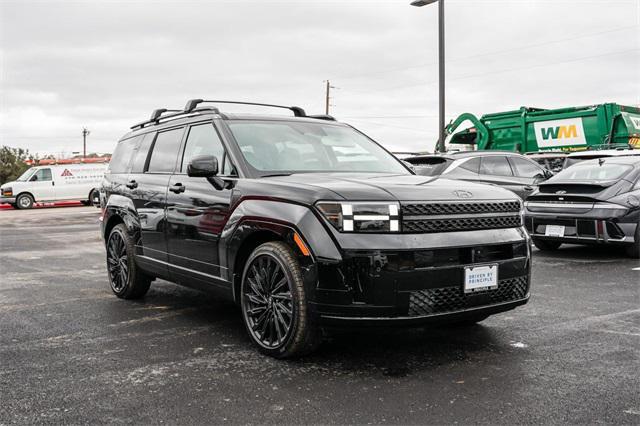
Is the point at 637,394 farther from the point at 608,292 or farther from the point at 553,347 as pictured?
the point at 608,292

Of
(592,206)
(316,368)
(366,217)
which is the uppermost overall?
(366,217)

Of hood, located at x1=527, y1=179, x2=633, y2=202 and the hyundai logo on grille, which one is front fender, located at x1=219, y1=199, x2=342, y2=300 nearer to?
the hyundai logo on grille

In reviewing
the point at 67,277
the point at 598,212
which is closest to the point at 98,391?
the point at 67,277

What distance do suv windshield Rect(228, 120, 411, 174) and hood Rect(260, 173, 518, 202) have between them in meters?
0.29

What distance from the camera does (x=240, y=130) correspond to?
511 centimetres

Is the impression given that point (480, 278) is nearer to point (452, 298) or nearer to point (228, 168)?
point (452, 298)

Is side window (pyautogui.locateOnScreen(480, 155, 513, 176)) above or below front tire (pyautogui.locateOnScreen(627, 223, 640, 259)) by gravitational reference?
above

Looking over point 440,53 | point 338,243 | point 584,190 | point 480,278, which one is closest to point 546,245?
point 584,190

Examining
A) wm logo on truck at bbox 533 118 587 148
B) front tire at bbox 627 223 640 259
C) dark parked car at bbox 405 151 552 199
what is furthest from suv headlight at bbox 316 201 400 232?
wm logo on truck at bbox 533 118 587 148

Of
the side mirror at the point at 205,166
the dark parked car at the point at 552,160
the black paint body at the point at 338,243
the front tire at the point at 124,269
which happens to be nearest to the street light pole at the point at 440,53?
the dark parked car at the point at 552,160

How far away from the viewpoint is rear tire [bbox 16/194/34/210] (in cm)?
2769

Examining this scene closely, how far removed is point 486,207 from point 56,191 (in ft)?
90.1

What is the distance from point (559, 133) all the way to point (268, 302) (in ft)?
55.5

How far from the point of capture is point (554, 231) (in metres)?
9.06
